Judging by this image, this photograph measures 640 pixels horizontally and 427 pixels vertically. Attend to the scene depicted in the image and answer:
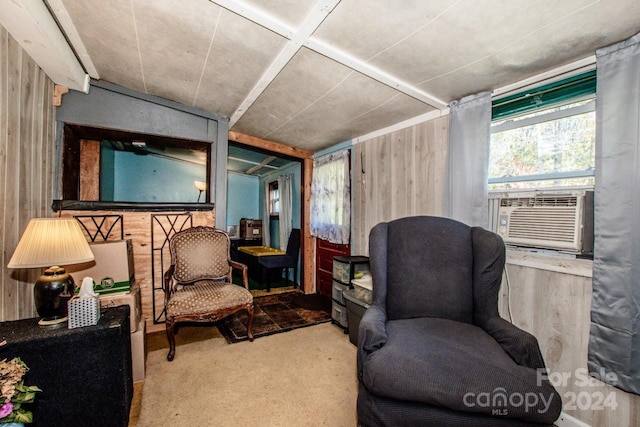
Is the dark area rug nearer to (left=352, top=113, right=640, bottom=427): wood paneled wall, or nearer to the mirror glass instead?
(left=352, top=113, right=640, bottom=427): wood paneled wall

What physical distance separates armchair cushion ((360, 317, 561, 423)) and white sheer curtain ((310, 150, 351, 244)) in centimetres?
215

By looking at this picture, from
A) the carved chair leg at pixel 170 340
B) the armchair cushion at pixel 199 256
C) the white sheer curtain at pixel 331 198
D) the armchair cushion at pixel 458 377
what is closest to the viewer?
the armchair cushion at pixel 458 377

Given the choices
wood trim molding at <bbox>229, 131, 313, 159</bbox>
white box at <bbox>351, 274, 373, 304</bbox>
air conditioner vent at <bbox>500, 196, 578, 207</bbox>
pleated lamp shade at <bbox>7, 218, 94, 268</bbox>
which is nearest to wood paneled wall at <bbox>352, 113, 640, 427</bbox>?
air conditioner vent at <bbox>500, 196, 578, 207</bbox>

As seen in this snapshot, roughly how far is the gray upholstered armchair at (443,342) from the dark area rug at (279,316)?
1.49m

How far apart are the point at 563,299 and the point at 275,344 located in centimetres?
217

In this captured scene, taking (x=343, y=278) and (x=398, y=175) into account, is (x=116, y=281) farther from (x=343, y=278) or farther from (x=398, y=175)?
(x=398, y=175)

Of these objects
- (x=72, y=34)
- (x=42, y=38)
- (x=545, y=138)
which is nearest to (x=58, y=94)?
(x=72, y=34)

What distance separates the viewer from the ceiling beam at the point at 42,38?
133cm

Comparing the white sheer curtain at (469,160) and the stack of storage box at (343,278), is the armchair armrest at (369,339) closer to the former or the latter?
the white sheer curtain at (469,160)

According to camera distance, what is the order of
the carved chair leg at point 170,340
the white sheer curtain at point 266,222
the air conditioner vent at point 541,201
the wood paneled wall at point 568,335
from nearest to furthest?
1. the wood paneled wall at point 568,335
2. the air conditioner vent at point 541,201
3. the carved chair leg at point 170,340
4. the white sheer curtain at point 266,222

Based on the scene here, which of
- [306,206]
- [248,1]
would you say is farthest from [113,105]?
[306,206]

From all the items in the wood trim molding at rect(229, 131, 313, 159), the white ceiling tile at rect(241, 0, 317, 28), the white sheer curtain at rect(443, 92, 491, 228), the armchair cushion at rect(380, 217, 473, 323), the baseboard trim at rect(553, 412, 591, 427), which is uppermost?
the white ceiling tile at rect(241, 0, 317, 28)

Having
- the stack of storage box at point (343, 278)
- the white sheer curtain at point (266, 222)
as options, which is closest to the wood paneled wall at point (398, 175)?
the stack of storage box at point (343, 278)

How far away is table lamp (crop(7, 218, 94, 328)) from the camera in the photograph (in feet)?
4.38
